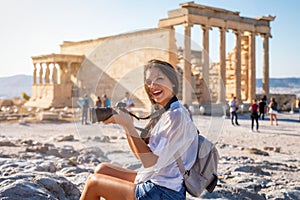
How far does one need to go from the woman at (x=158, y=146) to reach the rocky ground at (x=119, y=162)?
2.23 ft

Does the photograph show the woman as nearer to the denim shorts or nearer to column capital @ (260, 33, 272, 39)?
the denim shorts

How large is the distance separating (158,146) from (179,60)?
93.7ft

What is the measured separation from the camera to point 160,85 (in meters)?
3.27

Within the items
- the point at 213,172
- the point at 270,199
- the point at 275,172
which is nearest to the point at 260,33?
the point at 275,172

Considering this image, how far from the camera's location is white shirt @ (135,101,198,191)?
2.97 m

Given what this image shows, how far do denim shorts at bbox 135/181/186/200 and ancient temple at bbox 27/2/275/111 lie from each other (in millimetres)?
18363

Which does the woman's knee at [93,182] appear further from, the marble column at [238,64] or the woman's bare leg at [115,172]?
the marble column at [238,64]

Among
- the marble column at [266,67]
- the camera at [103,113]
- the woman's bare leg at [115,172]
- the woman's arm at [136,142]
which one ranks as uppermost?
the marble column at [266,67]

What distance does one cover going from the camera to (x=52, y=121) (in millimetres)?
21453

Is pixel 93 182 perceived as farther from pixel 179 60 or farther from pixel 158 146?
pixel 179 60

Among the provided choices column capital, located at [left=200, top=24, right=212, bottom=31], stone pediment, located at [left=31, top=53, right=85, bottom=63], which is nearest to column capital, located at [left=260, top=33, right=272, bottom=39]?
column capital, located at [left=200, top=24, right=212, bottom=31]

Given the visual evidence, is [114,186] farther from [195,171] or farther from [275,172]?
[275,172]

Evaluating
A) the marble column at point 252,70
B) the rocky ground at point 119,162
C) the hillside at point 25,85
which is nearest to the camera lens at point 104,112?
the rocky ground at point 119,162

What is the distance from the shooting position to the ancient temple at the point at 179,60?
2581cm
